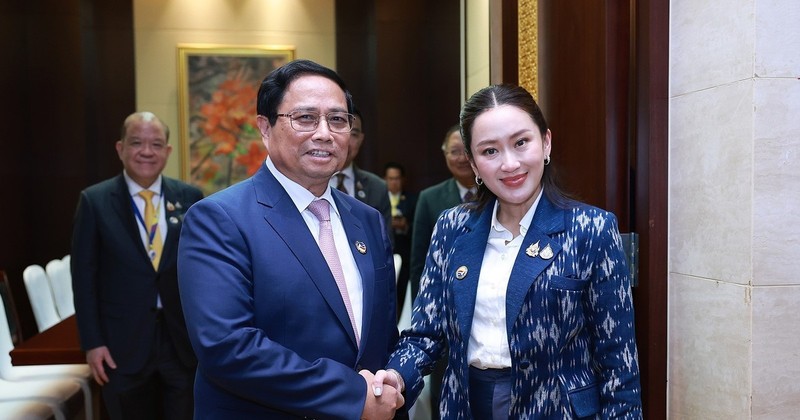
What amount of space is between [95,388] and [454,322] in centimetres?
330

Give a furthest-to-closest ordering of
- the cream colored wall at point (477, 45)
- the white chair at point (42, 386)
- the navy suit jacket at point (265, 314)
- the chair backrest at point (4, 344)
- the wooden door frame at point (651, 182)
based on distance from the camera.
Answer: the cream colored wall at point (477, 45) → the chair backrest at point (4, 344) → the white chair at point (42, 386) → the wooden door frame at point (651, 182) → the navy suit jacket at point (265, 314)

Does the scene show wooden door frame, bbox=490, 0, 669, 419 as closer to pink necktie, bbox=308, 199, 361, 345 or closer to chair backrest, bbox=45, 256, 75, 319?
pink necktie, bbox=308, 199, 361, 345

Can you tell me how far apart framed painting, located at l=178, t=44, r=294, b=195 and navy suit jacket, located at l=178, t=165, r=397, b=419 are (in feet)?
17.9

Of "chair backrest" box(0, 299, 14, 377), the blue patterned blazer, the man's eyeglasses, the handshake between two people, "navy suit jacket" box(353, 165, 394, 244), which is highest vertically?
the man's eyeglasses

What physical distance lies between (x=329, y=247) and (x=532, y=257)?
0.49m

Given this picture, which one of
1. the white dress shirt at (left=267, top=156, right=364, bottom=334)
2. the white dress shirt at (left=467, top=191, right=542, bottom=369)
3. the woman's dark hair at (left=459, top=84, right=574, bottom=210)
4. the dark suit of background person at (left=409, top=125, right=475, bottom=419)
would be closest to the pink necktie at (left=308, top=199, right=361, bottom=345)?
the white dress shirt at (left=267, top=156, right=364, bottom=334)

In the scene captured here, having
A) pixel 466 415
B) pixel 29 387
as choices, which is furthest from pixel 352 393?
pixel 29 387

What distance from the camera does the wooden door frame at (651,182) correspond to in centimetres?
192

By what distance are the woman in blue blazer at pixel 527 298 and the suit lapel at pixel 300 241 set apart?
22 cm

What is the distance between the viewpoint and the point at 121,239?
3.18 metres

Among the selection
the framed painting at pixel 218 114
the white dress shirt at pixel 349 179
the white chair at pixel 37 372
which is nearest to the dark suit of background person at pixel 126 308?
the white chair at pixel 37 372

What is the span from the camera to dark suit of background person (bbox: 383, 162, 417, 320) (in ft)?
20.8

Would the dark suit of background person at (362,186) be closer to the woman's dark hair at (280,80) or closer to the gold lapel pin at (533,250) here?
the woman's dark hair at (280,80)

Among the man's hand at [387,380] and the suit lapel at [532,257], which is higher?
the suit lapel at [532,257]
